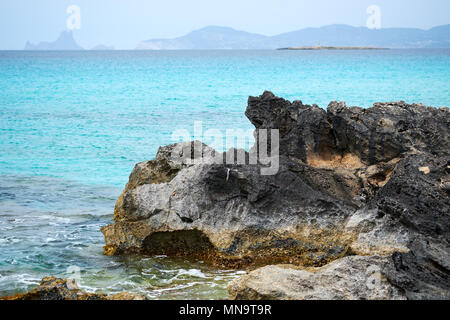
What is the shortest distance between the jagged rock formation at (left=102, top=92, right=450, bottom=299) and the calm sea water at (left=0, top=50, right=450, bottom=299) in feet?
1.26

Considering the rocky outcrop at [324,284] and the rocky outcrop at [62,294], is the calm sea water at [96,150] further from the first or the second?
the rocky outcrop at [62,294]

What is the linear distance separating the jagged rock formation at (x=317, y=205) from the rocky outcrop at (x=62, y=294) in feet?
2.93

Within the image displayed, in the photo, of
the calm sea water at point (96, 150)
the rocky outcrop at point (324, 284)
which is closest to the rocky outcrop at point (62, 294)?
the rocky outcrop at point (324, 284)

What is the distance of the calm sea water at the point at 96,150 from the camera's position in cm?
592

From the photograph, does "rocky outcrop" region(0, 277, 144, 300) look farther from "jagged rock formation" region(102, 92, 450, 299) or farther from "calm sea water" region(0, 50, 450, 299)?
"calm sea water" region(0, 50, 450, 299)

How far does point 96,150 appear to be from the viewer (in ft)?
47.4

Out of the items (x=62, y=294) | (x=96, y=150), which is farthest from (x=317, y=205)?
(x=96, y=150)

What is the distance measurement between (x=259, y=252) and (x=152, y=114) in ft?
50.6

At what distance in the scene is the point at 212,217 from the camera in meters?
6.07

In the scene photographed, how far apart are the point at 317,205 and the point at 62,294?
2837 mm

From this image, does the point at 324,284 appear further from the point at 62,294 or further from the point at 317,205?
the point at 62,294

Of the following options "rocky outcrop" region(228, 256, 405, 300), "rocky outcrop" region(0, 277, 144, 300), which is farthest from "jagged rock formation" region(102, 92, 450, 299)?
"rocky outcrop" region(0, 277, 144, 300)

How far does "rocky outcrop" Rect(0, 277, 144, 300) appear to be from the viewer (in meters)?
4.13
